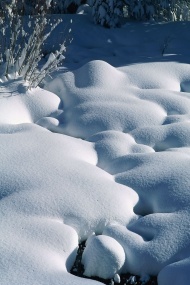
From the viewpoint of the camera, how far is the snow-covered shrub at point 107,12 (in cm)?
601

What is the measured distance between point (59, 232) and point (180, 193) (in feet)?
2.43

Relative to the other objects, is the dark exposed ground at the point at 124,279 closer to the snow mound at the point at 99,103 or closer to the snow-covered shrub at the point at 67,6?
the snow mound at the point at 99,103

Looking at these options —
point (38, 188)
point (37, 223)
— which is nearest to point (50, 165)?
point (38, 188)

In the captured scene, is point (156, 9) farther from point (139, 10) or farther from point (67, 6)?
point (67, 6)

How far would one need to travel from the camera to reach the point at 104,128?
356 cm

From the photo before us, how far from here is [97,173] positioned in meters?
2.85

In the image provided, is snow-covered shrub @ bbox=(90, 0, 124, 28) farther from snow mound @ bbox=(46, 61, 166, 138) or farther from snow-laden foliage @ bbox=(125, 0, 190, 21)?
snow mound @ bbox=(46, 61, 166, 138)

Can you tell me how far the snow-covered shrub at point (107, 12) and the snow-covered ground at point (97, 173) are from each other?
1.39m

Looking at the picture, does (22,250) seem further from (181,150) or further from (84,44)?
(84,44)

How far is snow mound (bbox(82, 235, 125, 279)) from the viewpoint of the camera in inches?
87.4

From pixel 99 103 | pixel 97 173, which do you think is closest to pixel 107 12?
pixel 99 103

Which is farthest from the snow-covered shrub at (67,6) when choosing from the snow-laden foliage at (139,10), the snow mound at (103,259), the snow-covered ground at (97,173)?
the snow mound at (103,259)

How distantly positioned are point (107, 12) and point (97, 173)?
3.73 m

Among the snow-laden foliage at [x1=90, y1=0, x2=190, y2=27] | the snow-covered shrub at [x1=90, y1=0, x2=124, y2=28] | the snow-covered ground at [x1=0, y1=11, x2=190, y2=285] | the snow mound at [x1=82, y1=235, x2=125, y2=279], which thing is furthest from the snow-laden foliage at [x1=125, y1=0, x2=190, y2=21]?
the snow mound at [x1=82, y1=235, x2=125, y2=279]
